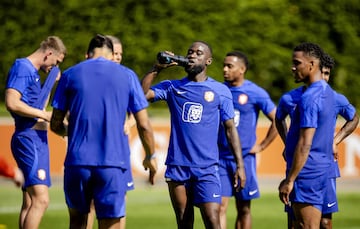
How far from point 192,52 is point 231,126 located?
0.91 m

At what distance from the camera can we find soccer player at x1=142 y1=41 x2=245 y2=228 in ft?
39.1

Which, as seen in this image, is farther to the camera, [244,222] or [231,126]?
[244,222]

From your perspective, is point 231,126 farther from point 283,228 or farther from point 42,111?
point 283,228

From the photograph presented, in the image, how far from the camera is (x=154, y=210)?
59.4 ft

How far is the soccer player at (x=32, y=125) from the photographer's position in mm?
12250

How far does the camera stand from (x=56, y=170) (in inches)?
813

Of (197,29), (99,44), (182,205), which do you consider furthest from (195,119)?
(197,29)

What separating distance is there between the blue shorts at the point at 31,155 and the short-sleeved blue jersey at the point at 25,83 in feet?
0.37

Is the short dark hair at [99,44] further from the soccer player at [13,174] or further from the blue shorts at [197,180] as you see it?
the soccer player at [13,174]

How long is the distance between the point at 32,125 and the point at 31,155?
33cm

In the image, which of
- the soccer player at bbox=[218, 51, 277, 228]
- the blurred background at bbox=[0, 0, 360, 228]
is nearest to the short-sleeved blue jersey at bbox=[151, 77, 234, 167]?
the soccer player at bbox=[218, 51, 277, 228]

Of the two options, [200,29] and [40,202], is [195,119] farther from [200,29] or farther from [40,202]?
[200,29]

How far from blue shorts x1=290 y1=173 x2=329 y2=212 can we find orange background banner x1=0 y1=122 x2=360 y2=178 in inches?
379

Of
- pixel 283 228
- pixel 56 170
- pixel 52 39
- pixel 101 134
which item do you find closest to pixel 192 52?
pixel 52 39
